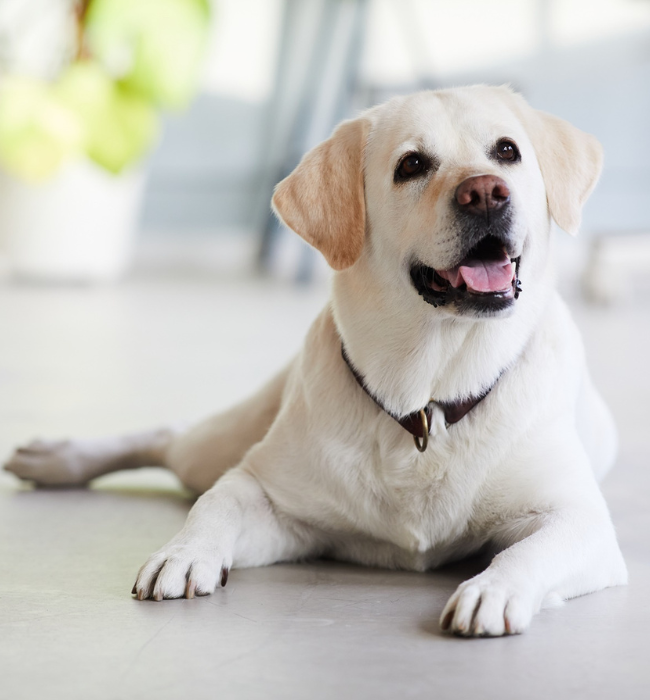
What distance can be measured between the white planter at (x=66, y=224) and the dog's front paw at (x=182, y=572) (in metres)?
8.12

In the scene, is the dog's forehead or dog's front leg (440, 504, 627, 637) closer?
Answer: dog's front leg (440, 504, 627, 637)

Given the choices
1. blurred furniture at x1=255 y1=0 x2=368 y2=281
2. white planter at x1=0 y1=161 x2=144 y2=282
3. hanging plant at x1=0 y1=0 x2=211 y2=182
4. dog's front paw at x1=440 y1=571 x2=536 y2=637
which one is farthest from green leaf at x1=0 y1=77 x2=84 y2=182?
blurred furniture at x1=255 y1=0 x2=368 y2=281

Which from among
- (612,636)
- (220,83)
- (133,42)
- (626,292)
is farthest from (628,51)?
(133,42)

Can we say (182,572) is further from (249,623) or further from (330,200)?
(330,200)

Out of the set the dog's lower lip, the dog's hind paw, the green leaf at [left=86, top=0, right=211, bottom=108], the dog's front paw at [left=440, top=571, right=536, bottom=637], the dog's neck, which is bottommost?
the dog's hind paw

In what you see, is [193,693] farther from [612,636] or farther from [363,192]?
[363,192]

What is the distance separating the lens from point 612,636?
1.58m

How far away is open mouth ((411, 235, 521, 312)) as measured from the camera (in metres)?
1.86

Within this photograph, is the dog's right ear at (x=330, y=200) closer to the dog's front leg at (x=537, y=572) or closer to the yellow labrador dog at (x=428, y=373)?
the yellow labrador dog at (x=428, y=373)

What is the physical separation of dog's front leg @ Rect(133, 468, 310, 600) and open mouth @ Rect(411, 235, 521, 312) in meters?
0.58

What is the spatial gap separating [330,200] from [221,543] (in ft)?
2.53

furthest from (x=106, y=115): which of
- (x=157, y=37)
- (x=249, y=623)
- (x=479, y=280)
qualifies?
(x=479, y=280)

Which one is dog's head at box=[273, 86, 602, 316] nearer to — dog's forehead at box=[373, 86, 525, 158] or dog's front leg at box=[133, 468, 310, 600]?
dog's forehead at box=[373, 86, 525, 158]

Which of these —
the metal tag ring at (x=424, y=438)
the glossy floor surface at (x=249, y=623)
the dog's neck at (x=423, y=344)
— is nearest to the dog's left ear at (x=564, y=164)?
the dog's neck at (x=423, y=344)
